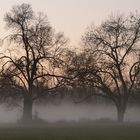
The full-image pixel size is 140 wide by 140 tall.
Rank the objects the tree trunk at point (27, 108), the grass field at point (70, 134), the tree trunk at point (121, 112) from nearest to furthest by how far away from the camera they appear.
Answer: the grass field at point (70, 134) < the tree trunk at point (27, 108) < the tree trunk at point (121, 112)

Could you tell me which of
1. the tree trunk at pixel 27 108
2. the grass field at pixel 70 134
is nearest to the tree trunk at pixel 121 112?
the tree trunk at pixel 27 108

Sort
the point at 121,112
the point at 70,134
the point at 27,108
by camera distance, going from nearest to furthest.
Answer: the point at 70,134 → the point at 27,108 → the point at 121,112

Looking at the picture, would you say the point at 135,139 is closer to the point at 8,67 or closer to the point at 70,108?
the point at 8,67

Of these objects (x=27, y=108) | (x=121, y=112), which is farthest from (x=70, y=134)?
(x=121, y=112)

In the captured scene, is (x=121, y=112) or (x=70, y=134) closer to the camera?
(x=70, y=134)

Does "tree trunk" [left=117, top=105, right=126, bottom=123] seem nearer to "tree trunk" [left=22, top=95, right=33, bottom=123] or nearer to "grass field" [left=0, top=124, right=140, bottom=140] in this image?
"tree trunk" [left=22, top=95, right=33, bottom=123]

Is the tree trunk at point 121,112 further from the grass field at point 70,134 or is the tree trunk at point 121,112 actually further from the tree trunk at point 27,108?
the grass field at point 70,134

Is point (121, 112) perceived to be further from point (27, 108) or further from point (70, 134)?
point (70, 134)

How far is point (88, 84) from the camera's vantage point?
60.3 metres

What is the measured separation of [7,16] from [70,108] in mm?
36274

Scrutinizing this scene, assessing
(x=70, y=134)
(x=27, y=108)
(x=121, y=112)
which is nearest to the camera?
(x=70, y=134)

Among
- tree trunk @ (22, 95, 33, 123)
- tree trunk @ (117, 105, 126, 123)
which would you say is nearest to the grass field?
tree trunk @ (22, 95, 33, 123)

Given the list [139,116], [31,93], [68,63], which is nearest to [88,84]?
[68,63]

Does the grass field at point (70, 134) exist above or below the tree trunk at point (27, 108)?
below
